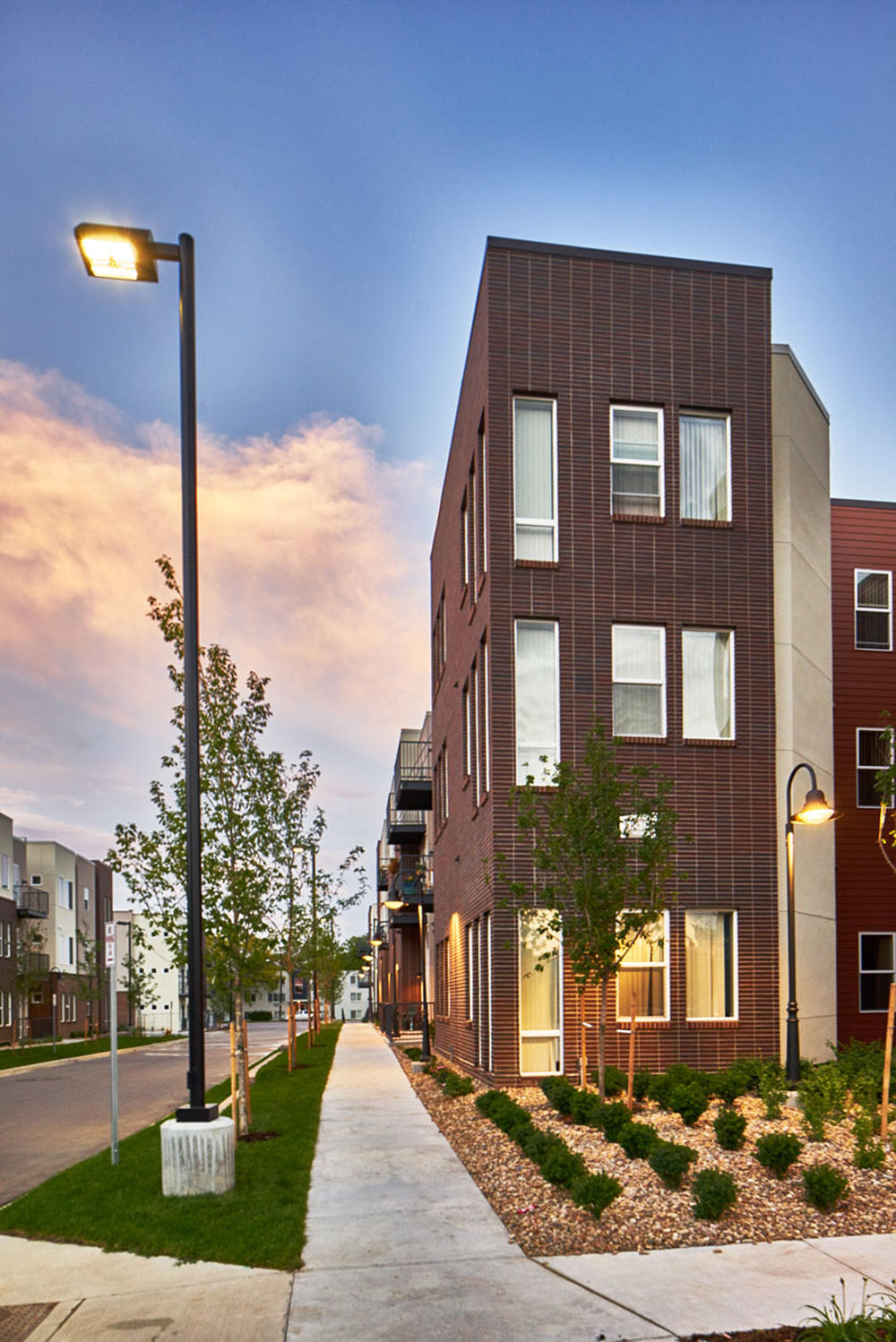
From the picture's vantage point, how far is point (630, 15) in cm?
1309

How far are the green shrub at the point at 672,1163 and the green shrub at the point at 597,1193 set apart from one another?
827mm

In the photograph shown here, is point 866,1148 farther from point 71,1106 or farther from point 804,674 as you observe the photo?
point 71,1106

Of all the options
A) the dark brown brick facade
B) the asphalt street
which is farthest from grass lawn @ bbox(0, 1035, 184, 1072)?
the dark brown brick facade

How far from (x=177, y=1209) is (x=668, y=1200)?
3753mm

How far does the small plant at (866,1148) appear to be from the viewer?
10055mm

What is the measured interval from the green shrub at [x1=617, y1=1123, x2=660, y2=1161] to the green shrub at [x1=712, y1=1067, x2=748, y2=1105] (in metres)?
3.93

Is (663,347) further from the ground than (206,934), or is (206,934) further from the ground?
(663,347)

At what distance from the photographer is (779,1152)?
9.58 m

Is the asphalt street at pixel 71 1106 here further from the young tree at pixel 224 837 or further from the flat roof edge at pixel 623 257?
the flat roof edge at pixel 623 257

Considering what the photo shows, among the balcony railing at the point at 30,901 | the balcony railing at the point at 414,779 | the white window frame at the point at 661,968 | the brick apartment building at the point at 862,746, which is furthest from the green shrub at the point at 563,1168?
the balcony railing at the point at 30,901

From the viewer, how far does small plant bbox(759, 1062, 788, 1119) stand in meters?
13.3

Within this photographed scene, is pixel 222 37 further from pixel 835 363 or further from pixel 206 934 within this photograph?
pixel 835 363

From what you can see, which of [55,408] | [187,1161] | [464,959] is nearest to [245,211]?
[55,408]

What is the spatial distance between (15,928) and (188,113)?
5167 cm
